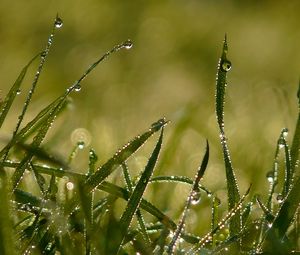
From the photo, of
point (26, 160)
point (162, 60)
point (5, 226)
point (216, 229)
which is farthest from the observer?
point (162, 60)

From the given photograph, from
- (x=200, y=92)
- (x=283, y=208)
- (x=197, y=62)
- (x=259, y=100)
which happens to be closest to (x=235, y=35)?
(x=197, y=62)

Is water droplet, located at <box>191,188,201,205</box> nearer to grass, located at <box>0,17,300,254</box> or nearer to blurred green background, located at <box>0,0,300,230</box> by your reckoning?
grass, located at <box>0,17,300,254</box>

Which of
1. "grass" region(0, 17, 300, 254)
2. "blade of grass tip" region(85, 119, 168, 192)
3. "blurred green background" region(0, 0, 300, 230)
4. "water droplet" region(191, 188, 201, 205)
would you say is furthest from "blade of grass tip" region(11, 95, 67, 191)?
"blurred green background" region(0, 0, 300, 230)

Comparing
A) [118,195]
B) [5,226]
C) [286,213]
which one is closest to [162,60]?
[118,195]

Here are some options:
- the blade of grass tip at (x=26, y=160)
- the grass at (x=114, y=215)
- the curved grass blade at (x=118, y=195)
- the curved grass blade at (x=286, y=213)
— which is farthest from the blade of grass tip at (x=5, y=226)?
the curved grass blade at (x=286, y=213)

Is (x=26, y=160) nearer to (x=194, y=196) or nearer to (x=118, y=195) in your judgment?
(x=118, y=195)

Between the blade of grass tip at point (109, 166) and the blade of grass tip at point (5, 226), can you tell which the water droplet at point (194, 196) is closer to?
the blade of grass tip at point (109, 166)

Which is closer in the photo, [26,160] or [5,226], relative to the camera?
[5,226]
